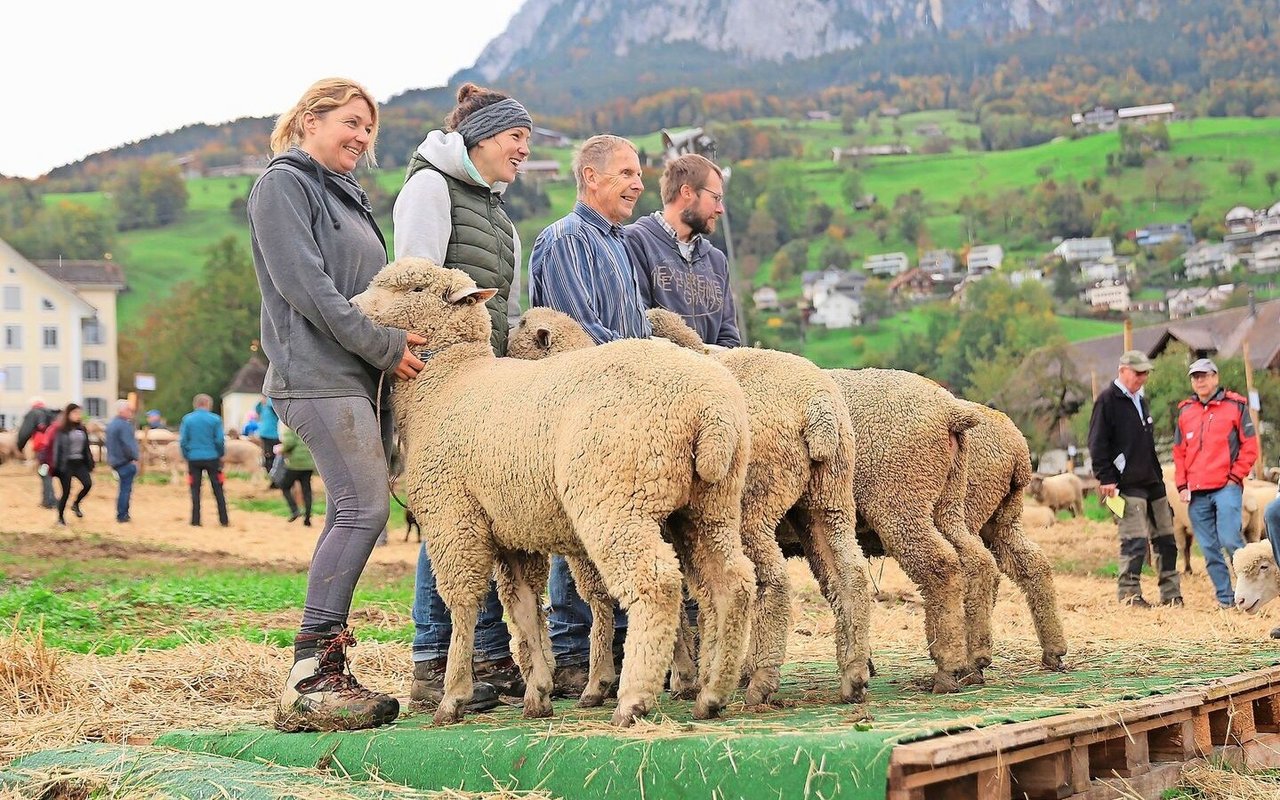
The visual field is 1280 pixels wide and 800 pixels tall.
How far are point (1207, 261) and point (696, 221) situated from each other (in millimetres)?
99732

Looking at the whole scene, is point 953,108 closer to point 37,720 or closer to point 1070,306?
point 1070,306

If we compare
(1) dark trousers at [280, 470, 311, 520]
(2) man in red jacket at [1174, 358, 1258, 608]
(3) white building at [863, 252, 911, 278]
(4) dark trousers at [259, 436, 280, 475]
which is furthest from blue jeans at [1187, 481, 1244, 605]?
(3) white building at [863, 252, 911, 278]

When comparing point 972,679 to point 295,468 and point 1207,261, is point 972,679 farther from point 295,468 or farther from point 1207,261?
point 1207,261

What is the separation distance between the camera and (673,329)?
6730 mm

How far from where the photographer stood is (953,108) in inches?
6658

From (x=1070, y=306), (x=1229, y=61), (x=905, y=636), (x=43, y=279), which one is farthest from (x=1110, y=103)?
(x=905, y=636)

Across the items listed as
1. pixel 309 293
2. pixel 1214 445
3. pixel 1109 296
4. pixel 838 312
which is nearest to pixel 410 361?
pixel 309 293

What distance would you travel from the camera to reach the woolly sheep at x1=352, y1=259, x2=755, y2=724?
500 centimetres

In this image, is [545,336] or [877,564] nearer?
[545,336]

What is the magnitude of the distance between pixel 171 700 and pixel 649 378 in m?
3.13

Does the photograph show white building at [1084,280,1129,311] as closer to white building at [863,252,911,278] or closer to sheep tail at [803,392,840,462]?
white building at [863,252,911,278]

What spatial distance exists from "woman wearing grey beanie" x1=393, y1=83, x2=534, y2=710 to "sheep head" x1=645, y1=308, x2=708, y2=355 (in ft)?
2.44

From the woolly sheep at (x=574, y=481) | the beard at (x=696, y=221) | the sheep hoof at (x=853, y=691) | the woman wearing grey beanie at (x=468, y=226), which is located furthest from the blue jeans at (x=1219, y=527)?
the woolly sheep at (x=574, y=481)

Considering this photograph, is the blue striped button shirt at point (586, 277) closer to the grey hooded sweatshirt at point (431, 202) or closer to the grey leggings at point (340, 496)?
the grey hooded sweatshirt at point (431, 202)
